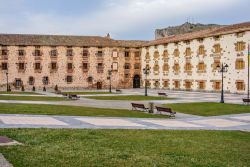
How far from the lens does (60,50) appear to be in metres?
69.5

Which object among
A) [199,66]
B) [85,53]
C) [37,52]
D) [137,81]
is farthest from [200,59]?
[37,52]

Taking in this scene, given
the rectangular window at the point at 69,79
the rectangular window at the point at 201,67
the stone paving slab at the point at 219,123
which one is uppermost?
the rectangular window at the point at 201,67

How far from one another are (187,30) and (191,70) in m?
21.2

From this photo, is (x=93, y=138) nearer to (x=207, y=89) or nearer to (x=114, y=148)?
(x=114, y=148)

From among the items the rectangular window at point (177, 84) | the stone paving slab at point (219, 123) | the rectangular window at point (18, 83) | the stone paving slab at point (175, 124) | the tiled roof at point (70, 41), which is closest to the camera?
the stone paving slab at point (175, 124)

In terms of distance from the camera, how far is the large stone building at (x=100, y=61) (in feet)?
196

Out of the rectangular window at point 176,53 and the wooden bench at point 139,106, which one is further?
the rectangular window at point 176,53

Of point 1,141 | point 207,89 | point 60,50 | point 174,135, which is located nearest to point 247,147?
point 174,135

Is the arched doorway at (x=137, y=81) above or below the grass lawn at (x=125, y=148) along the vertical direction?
above

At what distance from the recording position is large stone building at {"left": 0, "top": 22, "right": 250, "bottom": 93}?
59875 mm

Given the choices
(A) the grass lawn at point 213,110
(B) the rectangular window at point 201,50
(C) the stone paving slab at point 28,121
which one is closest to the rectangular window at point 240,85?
(B) the rectangular window at point 201,50

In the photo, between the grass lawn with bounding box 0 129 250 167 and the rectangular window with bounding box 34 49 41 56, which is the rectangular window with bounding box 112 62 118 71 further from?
the grass lawn with bounding box 0 129 250 167

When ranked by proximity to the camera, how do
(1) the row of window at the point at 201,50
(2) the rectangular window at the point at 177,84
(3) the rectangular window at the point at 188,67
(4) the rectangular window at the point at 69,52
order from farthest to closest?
(4) the rectangular window at the point at 69,52 → (2) the rectangular window at the point at 177,84 → (3) the rectangular window at the point at 188,67 → (1) the row of window at the point at 201,50

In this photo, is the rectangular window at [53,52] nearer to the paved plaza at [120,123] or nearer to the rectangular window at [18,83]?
the rectangular window at [18,83]
